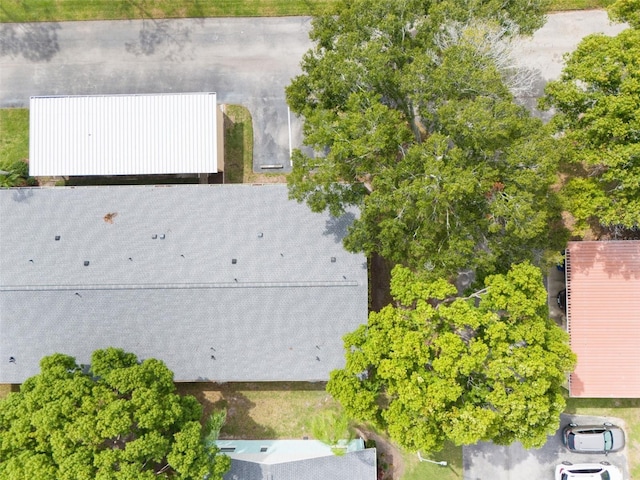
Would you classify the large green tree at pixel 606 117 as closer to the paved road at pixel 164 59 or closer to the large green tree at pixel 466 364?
the large green tree at pixel 466 364

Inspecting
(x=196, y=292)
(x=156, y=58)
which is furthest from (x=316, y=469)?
(x=156, y=58)

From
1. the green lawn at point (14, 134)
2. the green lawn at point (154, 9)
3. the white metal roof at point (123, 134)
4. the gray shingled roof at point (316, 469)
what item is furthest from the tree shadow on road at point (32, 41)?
the gray shingled roof at point (316, 469)

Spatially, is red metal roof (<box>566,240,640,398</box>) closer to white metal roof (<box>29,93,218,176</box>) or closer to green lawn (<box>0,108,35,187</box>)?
white metal roof (<box>29,93,218,176</box>)

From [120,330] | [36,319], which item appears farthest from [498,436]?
[36,319]

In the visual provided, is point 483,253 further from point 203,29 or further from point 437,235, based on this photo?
point 203,29

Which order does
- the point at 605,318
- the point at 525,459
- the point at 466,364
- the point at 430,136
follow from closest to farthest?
1. the point at 466,364
2. the point at 430,136
3. the point at 605,318
4. the point at 525,459

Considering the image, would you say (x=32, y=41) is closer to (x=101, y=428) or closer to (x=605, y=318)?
(x=101, y=428)
